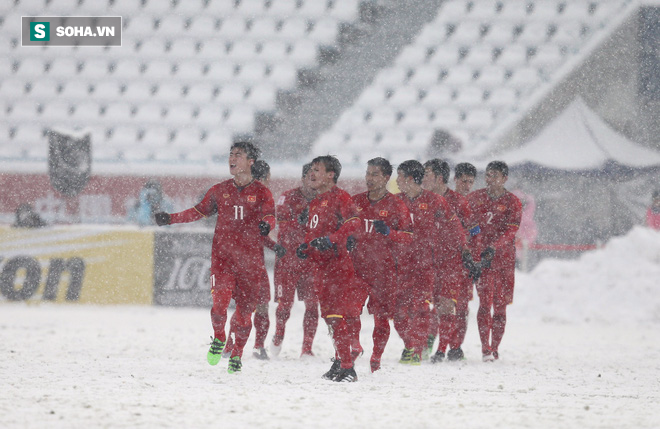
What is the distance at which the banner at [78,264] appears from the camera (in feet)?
41.0

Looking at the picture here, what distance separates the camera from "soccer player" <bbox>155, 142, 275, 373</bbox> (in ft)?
20.3

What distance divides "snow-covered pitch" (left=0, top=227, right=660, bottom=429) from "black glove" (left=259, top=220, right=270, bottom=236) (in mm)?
1024

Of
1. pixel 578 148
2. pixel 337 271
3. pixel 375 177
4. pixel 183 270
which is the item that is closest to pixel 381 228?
pixel 337 271

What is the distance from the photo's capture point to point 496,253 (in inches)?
294

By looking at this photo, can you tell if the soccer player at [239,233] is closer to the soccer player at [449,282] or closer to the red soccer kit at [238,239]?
the red soccer kit at [238,239]

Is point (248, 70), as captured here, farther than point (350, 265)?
Yes

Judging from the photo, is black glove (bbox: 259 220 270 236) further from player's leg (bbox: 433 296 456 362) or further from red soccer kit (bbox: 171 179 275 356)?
player's leg (bbox: 433 296 456 362)

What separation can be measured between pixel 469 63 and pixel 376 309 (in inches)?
678

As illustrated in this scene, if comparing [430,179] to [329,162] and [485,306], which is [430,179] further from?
[329,162]

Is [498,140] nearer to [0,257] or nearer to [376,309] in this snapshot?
[0,257]

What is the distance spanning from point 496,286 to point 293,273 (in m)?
1.79

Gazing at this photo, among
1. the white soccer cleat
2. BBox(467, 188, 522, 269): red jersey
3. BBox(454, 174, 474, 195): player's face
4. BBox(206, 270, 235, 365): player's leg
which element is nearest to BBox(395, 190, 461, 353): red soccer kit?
BBox(467, 188, 522, 269): red jersey

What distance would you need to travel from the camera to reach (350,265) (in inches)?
233

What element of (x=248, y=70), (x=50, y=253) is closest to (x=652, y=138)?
(x=248, y=70)
